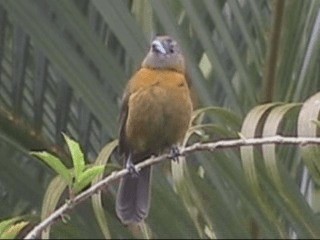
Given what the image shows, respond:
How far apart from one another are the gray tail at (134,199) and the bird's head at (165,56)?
0.84 feet

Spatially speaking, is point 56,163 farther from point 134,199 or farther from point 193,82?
point 193,82

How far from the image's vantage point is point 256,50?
7.59 ft

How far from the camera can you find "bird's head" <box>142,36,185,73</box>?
228 cm

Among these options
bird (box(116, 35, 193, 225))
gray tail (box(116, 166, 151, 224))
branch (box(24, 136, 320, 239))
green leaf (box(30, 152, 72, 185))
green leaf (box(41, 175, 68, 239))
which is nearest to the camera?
branch (box(24, 136, 320, 239))

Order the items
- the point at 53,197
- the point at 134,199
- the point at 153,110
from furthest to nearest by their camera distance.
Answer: the point at 153,110 → the point at 134,199 → the point at 53,197

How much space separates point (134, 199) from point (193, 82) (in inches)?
13.9

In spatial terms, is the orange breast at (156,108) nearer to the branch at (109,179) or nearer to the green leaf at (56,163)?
the branch at (109,179)

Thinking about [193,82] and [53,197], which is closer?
[53,197]

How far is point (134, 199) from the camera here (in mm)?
2059

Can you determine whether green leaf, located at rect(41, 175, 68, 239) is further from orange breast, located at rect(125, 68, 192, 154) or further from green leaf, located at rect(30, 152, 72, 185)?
orange breast, located at rect(125, 68, 192, 154)

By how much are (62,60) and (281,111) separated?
2.00 ft

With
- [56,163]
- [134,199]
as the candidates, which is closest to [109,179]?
[56,163]

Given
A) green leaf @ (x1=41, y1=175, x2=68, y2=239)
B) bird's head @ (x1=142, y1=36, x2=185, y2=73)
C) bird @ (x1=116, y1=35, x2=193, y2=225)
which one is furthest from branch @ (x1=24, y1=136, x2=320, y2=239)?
bird's head @ (x1=142, y1=36, x2=185, y2=73)

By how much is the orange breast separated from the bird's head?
25 millimetres
